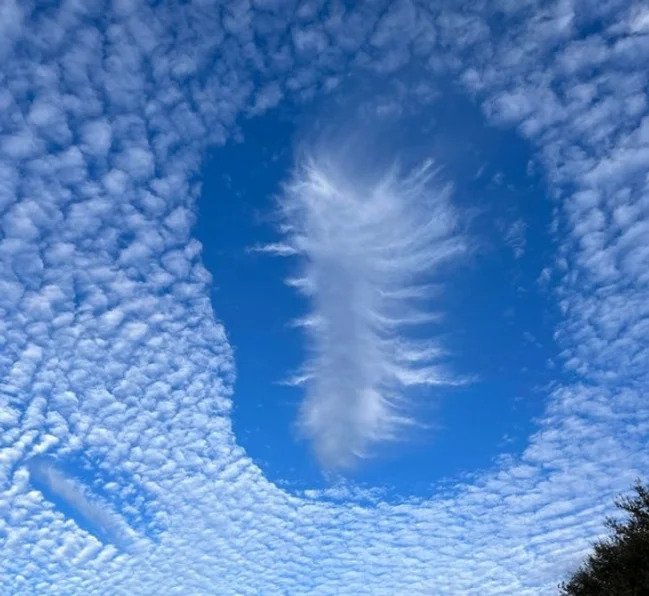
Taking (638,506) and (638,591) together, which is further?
(638,506)

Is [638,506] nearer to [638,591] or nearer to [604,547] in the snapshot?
[604,547]

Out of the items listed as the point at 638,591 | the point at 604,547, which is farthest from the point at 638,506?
the point at 638,591

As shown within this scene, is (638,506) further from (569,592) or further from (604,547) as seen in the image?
(569,592)

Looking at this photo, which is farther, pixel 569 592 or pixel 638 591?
pixel 569 592

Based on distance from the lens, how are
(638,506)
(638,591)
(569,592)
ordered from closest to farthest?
(638,591), (638,506), (569,592)

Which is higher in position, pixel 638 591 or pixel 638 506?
pixel 638 506

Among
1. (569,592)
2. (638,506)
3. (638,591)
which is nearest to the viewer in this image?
(638,591)

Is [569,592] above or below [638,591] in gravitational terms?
above

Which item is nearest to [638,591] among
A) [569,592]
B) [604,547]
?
[604,547]
